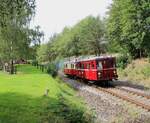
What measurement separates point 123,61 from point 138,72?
912 cm

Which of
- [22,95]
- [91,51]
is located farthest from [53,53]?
[22,95]

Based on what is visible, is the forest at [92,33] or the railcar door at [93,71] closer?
the forest at [92,33]

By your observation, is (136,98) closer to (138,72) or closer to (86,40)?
(138,72)

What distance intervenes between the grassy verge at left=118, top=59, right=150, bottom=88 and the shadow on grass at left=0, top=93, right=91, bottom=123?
52.6ft

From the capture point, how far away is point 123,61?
53312 mm

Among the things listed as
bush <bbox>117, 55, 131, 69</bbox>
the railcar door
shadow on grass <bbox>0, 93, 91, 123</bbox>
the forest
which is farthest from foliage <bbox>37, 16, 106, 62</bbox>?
shadow on grass <bbox>0, 93, 91, 123</bbox>

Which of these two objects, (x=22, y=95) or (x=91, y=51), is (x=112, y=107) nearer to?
(x=22, y=95)

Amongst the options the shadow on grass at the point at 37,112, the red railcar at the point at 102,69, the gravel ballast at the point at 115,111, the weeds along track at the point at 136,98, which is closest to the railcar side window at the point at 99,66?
the red railcar at the point at 102,69

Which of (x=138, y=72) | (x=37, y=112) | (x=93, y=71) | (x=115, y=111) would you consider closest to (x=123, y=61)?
(x=138, y=72)

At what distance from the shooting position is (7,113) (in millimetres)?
18781

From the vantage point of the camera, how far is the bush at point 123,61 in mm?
52281

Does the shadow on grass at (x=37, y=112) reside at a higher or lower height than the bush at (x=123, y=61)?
lower

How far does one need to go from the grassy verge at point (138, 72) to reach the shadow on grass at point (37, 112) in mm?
16030

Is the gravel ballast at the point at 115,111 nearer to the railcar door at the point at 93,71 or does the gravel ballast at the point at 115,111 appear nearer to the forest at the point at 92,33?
the forest at the point at 92,33
